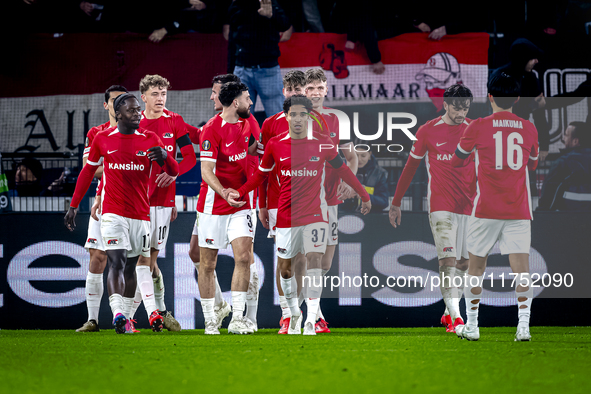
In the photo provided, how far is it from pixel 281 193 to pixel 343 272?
1810 mm

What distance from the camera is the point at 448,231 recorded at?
6469 mm

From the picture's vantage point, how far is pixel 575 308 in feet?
23.9

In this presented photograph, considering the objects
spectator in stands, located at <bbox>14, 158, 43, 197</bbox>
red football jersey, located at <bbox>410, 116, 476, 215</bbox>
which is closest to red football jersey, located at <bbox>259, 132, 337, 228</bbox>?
red football jersey, located at <bbox>410, 116, 476, 215</bbox>

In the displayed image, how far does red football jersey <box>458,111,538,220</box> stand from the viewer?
5.23m

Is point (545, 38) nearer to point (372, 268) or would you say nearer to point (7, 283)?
point (372, 268)

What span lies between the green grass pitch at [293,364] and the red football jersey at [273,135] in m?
1.40

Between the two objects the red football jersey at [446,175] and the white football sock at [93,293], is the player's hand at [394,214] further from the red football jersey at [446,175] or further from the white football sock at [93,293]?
the white football sock at [93,293]

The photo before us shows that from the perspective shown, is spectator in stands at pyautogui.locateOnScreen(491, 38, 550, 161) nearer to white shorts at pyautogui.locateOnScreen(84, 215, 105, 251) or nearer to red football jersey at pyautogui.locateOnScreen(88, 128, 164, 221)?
red football jersey at pyautogui.locateOnScreen(88, 128, 164, 221)

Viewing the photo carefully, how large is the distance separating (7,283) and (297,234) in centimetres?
355

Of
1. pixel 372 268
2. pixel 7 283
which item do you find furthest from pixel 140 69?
pixel 372 268

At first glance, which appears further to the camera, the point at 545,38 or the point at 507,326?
the point at 545,38

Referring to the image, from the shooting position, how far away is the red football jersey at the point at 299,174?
5898 mm

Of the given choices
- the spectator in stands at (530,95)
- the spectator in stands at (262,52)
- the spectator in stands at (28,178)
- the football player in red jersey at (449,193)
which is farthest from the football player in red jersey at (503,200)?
the spectator in stands at (28,178)

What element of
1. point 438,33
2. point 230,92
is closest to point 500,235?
point 230,92
